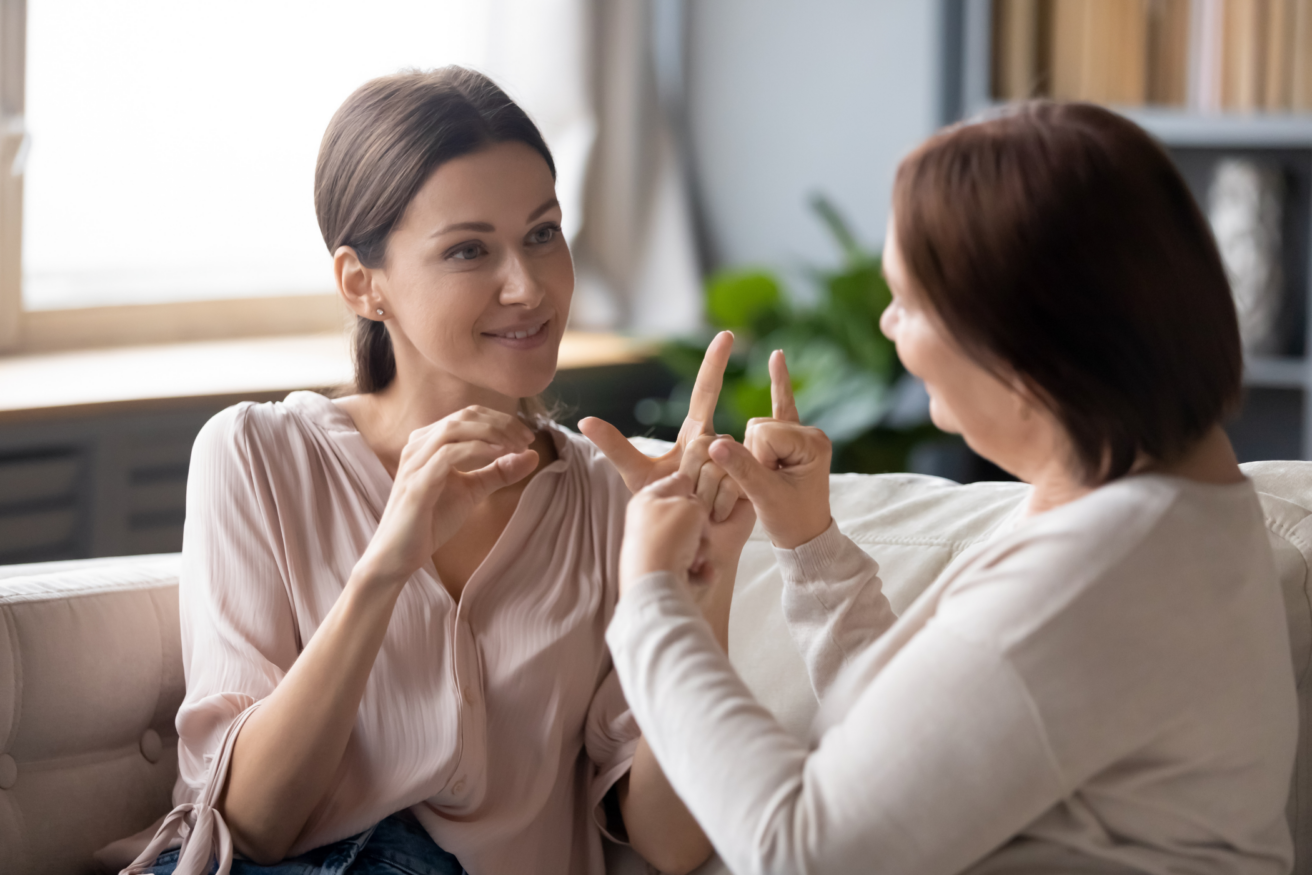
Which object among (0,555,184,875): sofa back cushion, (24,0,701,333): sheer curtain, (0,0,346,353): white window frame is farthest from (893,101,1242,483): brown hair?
(24,0,701,333): sheer curtain

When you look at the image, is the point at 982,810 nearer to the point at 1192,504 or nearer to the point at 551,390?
the point at 1192,504

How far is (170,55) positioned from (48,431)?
1.02 meters

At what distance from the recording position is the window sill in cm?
237

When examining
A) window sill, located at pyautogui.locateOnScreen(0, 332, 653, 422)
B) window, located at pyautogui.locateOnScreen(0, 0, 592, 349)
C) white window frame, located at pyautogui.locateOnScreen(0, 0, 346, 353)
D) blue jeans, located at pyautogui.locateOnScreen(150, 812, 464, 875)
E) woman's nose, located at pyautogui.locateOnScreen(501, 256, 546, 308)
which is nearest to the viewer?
blue jeans, located at pyautogui.locateOnScreen(150, 812, 464, 875)

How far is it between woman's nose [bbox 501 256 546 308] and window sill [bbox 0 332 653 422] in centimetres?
89

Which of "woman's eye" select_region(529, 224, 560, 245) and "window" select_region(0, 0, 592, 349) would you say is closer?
"woman's eye" select_region(529, 224, 560, 245)

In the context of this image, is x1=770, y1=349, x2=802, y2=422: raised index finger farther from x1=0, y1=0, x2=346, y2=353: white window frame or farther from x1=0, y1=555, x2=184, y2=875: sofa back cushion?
x1=0, y1=0, x2=346, y2=353: white window frame

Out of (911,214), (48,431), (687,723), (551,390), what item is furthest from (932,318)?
(551,390)

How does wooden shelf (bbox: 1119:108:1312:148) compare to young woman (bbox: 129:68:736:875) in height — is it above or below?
above

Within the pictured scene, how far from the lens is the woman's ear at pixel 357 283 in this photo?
142cm

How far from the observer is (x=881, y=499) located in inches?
61.3

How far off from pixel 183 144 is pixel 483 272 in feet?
6.30

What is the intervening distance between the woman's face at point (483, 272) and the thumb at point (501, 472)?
0.62 ft

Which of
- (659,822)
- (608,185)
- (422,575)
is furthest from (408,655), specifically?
(608,185)
